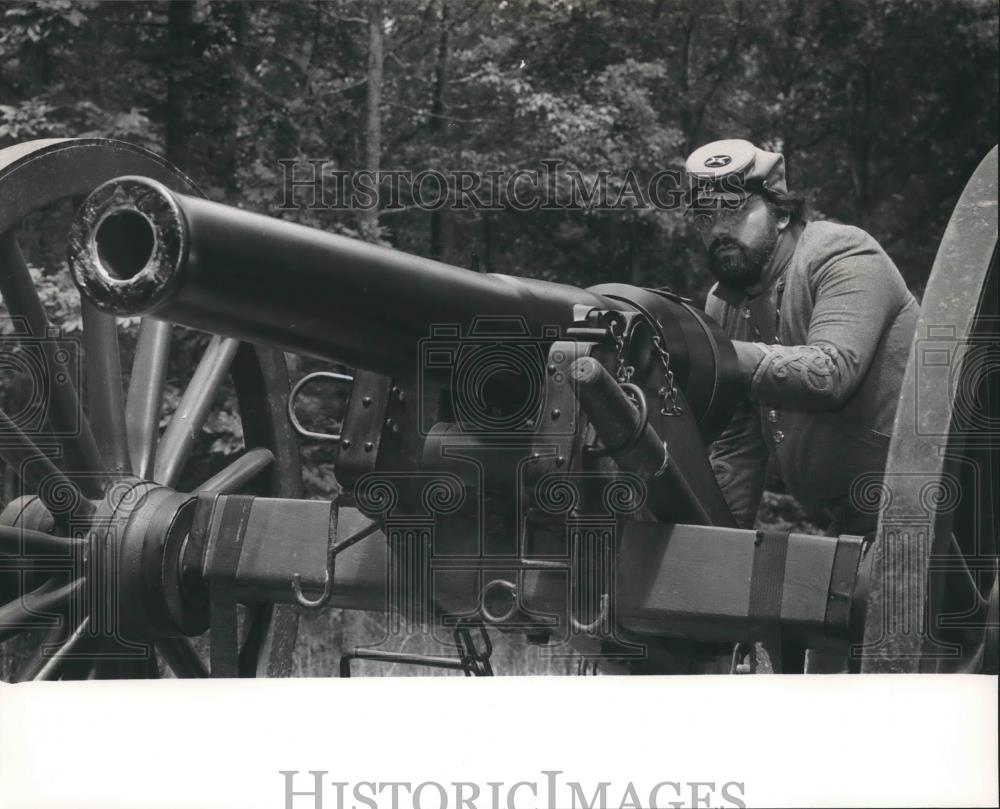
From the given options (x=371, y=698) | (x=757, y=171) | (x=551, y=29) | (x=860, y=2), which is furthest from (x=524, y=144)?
(x=371, y=698)

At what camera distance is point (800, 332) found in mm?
3184

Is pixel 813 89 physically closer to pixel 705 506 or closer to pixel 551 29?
pixel 551 29

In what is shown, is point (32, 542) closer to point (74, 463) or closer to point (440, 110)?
point (74, 463)

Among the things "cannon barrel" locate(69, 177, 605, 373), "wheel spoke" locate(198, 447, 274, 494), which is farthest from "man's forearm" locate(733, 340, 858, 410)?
"wheel spoke" locate(198, 447, 274, 494)

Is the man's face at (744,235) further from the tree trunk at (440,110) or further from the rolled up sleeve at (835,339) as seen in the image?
the tree trunk at (440,110)

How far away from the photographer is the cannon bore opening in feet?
6.97

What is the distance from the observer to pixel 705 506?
2.84 metres

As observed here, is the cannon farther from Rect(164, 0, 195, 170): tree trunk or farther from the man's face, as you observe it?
Rect(164, 0, 195, 170): tree trunk

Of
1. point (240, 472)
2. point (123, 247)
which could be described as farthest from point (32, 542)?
point (123, 247)

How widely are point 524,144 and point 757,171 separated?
3.22 m

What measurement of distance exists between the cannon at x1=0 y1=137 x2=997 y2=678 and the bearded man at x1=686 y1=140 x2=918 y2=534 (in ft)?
0.49

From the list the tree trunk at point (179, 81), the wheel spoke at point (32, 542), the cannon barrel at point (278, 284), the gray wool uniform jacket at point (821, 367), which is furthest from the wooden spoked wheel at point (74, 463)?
the tree trunk at point (179, 81)

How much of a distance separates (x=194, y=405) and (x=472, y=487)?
1123mm

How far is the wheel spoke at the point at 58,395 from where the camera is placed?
311 cm
